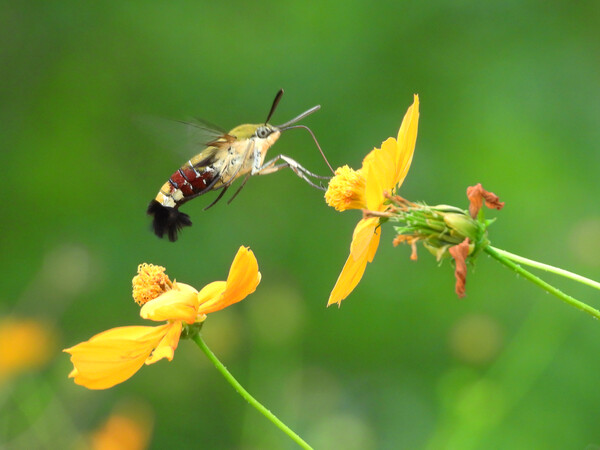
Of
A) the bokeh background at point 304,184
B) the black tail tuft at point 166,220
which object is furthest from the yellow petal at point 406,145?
the bokeh background at point 304,184

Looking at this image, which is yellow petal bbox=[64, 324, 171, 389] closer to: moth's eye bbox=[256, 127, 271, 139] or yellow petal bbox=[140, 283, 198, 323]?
yellow petal bbox=[140, 283, 198, 323]

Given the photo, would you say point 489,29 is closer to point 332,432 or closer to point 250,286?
point 332,432

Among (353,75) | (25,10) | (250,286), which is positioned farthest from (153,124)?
(25,10)

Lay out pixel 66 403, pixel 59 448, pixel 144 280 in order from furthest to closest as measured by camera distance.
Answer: pixel 66 403, pixel 59 448, pixel 144 280

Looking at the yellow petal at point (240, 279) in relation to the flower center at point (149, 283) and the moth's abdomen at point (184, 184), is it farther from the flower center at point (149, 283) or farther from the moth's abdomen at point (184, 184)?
the moth's abdomen at point (184, 184)

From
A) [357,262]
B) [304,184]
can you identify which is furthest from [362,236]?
[304,184]

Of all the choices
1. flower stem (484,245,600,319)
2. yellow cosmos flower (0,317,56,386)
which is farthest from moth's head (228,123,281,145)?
yellow cosmos flower (0,317,56,386)

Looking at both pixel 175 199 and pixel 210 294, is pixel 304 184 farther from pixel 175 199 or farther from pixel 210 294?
pixel 210 294
